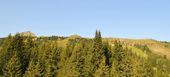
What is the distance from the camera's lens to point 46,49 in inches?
5034

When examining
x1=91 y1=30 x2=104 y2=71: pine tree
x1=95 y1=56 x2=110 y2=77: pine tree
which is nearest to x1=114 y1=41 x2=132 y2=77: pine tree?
x1=95 y1=56 x2=110 y2=77: pine tree

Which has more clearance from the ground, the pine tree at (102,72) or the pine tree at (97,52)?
the pine tree at (97,52)

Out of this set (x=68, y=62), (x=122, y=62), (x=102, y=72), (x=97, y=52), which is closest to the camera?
(x=102, y=72)

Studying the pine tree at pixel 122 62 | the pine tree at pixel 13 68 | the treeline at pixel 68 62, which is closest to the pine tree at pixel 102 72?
the treeline at pixel 68 62

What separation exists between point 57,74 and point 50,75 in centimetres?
813

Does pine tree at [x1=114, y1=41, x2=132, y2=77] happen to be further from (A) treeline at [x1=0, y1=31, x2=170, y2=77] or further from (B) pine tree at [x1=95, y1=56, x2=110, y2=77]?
(B) pine tree at [x1=95, y1=56, x2=110, y2=77]

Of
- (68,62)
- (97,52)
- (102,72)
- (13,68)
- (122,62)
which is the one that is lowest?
(102,72)

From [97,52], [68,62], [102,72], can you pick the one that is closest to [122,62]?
[97,52]

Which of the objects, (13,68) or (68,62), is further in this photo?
(68,62)

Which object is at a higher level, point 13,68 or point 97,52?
point 97,52

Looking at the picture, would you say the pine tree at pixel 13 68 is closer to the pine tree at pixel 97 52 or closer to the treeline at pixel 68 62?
the treeline at pixel 68 62

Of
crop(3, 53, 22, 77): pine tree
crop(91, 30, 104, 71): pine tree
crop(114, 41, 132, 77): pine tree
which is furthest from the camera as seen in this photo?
crop(91, 30, 104, 71): pine tree

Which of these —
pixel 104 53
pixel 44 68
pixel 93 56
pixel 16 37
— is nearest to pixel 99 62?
pixel 93 56

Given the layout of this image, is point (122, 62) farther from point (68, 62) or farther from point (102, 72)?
point (68, 62)
